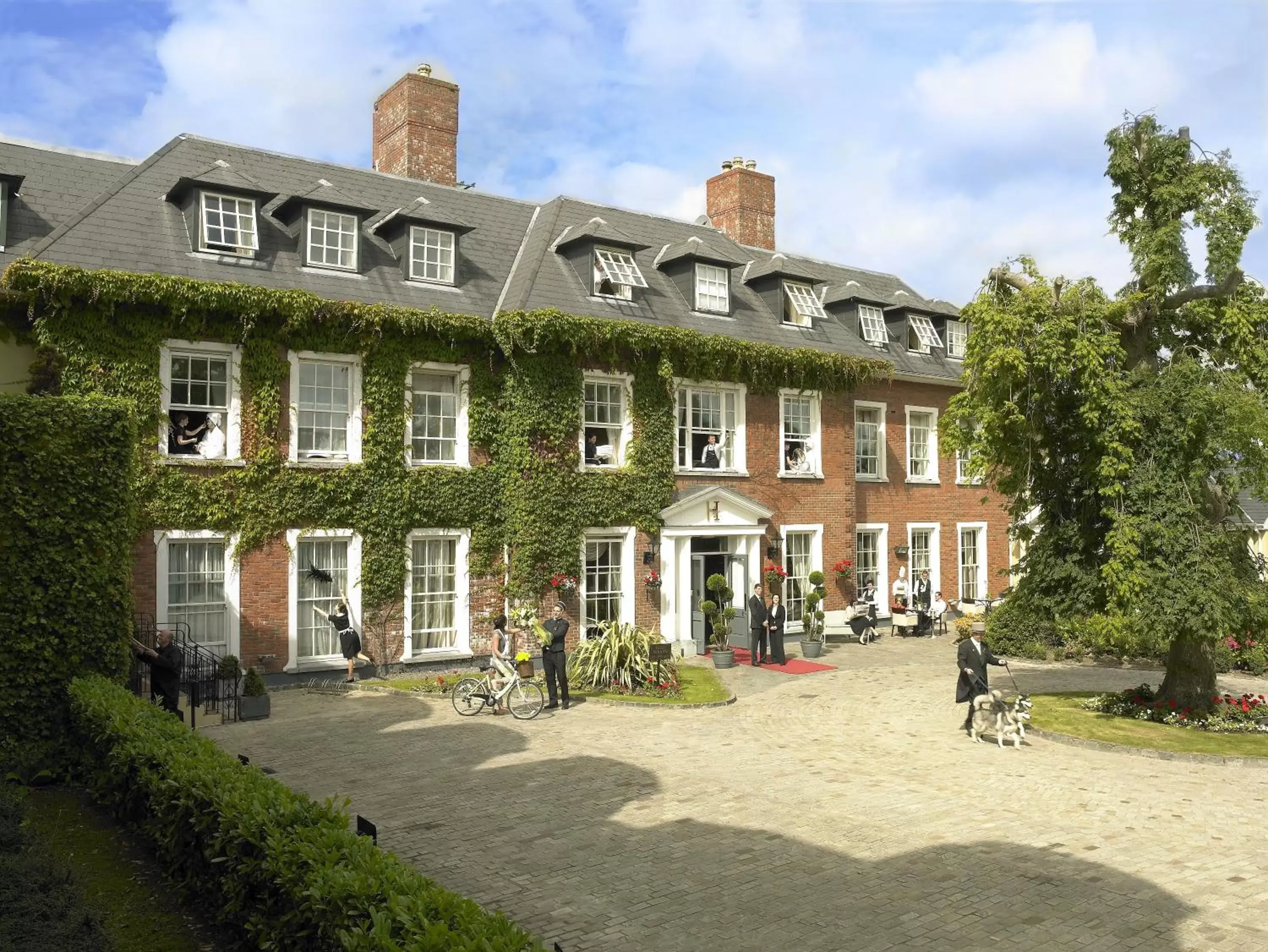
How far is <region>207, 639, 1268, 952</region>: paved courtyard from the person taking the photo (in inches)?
301

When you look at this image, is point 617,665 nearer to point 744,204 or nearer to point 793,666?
point 793,666

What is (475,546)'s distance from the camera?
20.7m

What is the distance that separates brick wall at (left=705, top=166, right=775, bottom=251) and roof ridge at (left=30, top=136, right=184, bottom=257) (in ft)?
53.5

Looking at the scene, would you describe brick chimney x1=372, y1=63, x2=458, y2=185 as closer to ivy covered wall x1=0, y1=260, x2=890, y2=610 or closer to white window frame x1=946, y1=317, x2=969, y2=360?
ivy covered wall x1=0, y1=260, x2=890, y2=610

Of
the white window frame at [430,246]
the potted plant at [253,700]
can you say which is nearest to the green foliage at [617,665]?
the potted plant at [253,700]

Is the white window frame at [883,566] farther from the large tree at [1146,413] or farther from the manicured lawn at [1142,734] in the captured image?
the large tree at [1146,413]

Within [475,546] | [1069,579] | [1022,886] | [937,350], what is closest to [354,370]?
[475,546]

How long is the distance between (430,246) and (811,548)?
1247 centimetres

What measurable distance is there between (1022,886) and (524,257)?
18473 mm

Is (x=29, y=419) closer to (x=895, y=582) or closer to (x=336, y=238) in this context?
(x=336, y=238)

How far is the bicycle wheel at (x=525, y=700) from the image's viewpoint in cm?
1570

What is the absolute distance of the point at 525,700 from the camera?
624 inches

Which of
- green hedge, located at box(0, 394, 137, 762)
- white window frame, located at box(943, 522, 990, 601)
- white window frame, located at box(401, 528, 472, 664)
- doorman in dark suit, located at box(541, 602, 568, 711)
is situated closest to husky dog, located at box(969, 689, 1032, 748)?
doorman in dark suit, located at box(541, 602, 568, 711)

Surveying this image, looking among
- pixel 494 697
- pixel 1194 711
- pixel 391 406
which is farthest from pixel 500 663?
pixel 1194 711
